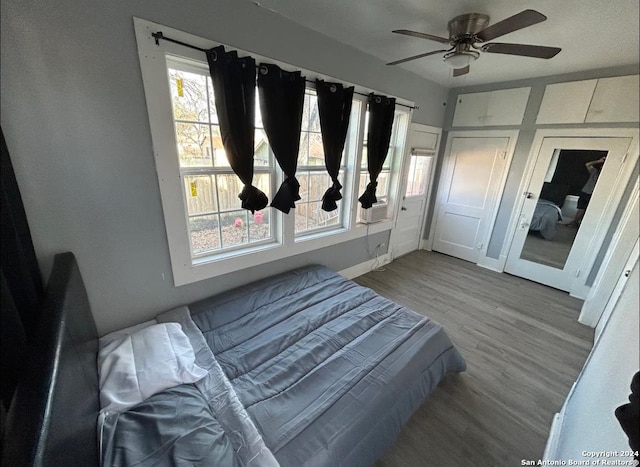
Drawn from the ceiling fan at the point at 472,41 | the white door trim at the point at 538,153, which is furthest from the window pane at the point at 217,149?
the white door trim at the point at 538,153

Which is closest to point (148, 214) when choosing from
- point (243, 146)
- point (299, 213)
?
point (243, 146)

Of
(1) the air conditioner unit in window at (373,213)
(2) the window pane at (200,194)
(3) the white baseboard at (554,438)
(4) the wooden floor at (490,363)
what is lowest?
(4) the wooden floor at (490,363)

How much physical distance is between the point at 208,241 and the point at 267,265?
0.57 m

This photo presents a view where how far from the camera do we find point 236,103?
167 centimetres

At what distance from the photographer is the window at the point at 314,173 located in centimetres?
236

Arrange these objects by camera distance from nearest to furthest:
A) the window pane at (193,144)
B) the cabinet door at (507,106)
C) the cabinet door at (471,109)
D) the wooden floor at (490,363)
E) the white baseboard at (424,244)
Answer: the wooden floor at (490,363)
the window pane at (193,144)
the cabinet door at (507,106)
the cabinet door at (471,109)
the white baseboard at (424,244)

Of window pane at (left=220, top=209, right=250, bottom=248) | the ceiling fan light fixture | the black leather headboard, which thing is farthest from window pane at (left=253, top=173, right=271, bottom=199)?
the ceiling fan light fixture

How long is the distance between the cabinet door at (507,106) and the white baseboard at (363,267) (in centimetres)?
238

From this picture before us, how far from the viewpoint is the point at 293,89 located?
1.94 metres

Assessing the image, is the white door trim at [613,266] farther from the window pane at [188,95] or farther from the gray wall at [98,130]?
the window pane at [188,95]

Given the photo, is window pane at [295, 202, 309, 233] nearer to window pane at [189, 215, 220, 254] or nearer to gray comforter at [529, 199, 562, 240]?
window pane at [189, 215, 220, 254]

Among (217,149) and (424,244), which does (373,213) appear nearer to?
(424,244)

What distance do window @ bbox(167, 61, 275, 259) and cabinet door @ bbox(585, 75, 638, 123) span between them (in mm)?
3554

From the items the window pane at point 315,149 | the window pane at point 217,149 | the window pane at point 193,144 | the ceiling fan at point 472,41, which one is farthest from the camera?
the window pane at point 315,149
